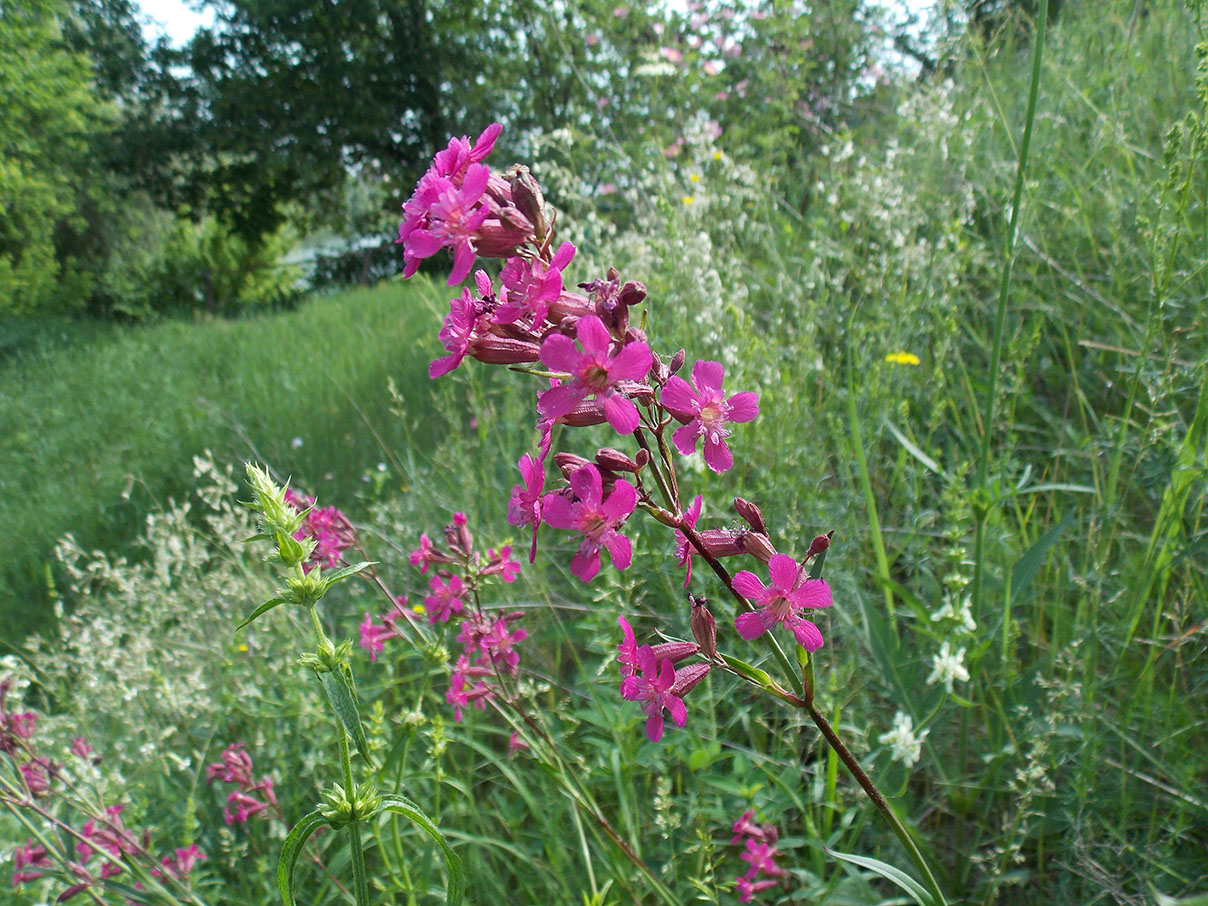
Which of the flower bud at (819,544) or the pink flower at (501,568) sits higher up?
the flower bud at (819,544)

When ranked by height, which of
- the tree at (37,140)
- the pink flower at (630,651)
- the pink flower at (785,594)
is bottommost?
the pink flower at (630,651)

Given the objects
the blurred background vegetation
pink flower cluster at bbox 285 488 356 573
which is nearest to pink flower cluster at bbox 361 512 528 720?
the blurred background vegetation

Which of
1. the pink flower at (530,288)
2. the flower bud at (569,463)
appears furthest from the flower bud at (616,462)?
the pink flower at (530,288)

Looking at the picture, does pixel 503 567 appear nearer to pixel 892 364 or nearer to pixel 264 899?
pixel 264 899

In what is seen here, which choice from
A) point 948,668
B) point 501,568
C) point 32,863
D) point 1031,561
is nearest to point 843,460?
point 1031,561

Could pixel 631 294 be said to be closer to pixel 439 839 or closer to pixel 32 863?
pixel 439 839

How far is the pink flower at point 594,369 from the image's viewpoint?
0.79 m

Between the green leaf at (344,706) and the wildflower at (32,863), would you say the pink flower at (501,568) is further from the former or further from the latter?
the wildflower at (32,863)

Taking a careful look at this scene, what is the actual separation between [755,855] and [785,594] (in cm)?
98

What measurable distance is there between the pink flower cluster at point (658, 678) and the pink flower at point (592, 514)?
0.10 meters

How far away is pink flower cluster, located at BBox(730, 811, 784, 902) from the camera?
61.0 inches

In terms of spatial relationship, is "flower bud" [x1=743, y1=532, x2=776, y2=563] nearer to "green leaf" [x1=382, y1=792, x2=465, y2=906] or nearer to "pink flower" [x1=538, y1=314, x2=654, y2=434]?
"pink flower" [x1=538, y1=314, x2=654, y2=434]

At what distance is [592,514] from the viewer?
861mm

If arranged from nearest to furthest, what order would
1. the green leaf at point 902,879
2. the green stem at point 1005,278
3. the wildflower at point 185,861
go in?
the green leaf at point 902,879 → the green stem at point 1005,278 → the wildflower at point 185,861
